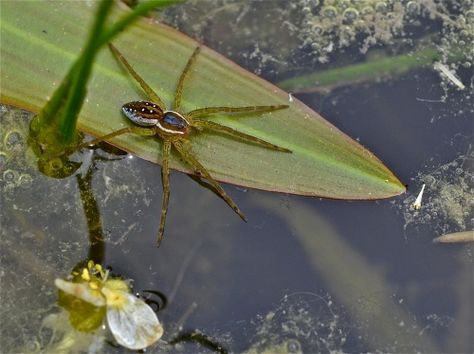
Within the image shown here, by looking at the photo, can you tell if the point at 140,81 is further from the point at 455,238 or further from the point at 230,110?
the point at 455,238

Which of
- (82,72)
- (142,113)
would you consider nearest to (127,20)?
(82,72)

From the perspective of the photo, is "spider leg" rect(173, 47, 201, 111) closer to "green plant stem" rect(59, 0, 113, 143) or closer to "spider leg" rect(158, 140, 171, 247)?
"spider leg" rect(158, 140, 171, 247)

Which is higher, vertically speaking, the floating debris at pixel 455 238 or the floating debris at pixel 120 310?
the floating debris at pixel 455 238

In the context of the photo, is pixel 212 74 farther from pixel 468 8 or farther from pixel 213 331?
pixel 468 8

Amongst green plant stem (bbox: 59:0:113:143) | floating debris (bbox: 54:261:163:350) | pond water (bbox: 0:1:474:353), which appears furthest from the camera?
pond water (bbox: 0:1:474:353)

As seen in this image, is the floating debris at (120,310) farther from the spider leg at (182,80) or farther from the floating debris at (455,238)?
the floating debris at (455,238)

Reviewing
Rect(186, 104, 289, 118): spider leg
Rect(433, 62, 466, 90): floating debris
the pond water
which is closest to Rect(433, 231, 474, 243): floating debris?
the pond water

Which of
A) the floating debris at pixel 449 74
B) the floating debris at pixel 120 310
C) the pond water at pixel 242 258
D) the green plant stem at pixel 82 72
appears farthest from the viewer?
the floating debris at pixel 449 74

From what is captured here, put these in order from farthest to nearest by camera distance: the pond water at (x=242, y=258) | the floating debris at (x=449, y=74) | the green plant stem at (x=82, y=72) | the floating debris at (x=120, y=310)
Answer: the floating debris at (x=449, y=74), the pond water at (x=242, y=258), the floating debris at (x=120, y=310), the green plant stem at (x=82, y=72)

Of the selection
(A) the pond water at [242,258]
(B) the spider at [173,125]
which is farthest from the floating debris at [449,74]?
(B) the spider at [173,125]
